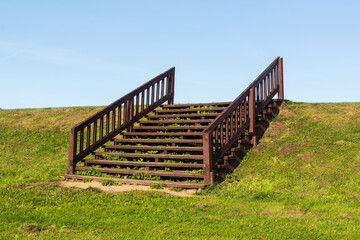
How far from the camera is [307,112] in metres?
13.5

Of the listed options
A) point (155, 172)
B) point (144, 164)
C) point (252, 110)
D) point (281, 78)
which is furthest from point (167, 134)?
point (281, 78)

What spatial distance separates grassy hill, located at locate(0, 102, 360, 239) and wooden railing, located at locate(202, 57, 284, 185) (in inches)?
28.4

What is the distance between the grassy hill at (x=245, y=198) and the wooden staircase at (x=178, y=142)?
53 centimetres

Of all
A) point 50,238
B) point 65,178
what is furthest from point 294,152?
point 50,238

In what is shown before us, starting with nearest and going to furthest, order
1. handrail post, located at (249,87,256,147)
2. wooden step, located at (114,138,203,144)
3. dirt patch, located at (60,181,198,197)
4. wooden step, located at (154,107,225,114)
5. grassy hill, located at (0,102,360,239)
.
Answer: grassy hill, located at (0,102,360,239) → dirt patch, located at (60,181,198,197) → wooden step, located at (114,138,203,144) → handrail post, located at (249,87,256,147) → wooden step, located at (154,107,225,114)

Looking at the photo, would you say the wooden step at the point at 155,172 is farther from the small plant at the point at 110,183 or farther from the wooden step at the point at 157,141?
the wooden step at the point at 157,141

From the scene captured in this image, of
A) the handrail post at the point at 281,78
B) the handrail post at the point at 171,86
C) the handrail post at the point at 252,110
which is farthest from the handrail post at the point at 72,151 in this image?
the handrail post at the point at 281,78

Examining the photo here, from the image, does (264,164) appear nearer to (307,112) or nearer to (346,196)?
(346,196)

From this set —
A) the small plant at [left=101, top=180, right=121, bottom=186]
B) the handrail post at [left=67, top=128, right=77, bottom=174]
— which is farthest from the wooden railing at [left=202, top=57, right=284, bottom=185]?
the handrail post at [left=67, top=128, right=77, bottom=174]

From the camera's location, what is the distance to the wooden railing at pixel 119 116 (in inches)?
435

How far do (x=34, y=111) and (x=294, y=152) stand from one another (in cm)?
1474

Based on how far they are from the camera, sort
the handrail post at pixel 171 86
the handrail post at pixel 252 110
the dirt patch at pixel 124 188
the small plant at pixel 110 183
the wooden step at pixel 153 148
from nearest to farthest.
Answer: the dirt patch at pixel 124 188 → the small plant at pixel 110 183 → the wooden step at pixel 153 148 → the handrail post at pixel 252 110 → the handrail post at pixel 171 86

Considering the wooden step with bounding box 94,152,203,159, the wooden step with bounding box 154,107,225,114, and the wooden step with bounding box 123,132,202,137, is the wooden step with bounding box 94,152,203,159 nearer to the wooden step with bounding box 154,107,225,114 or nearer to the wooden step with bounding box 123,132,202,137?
the wooden step with bounding box 123,132,202,137

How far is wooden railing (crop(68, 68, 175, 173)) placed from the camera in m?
11.0
